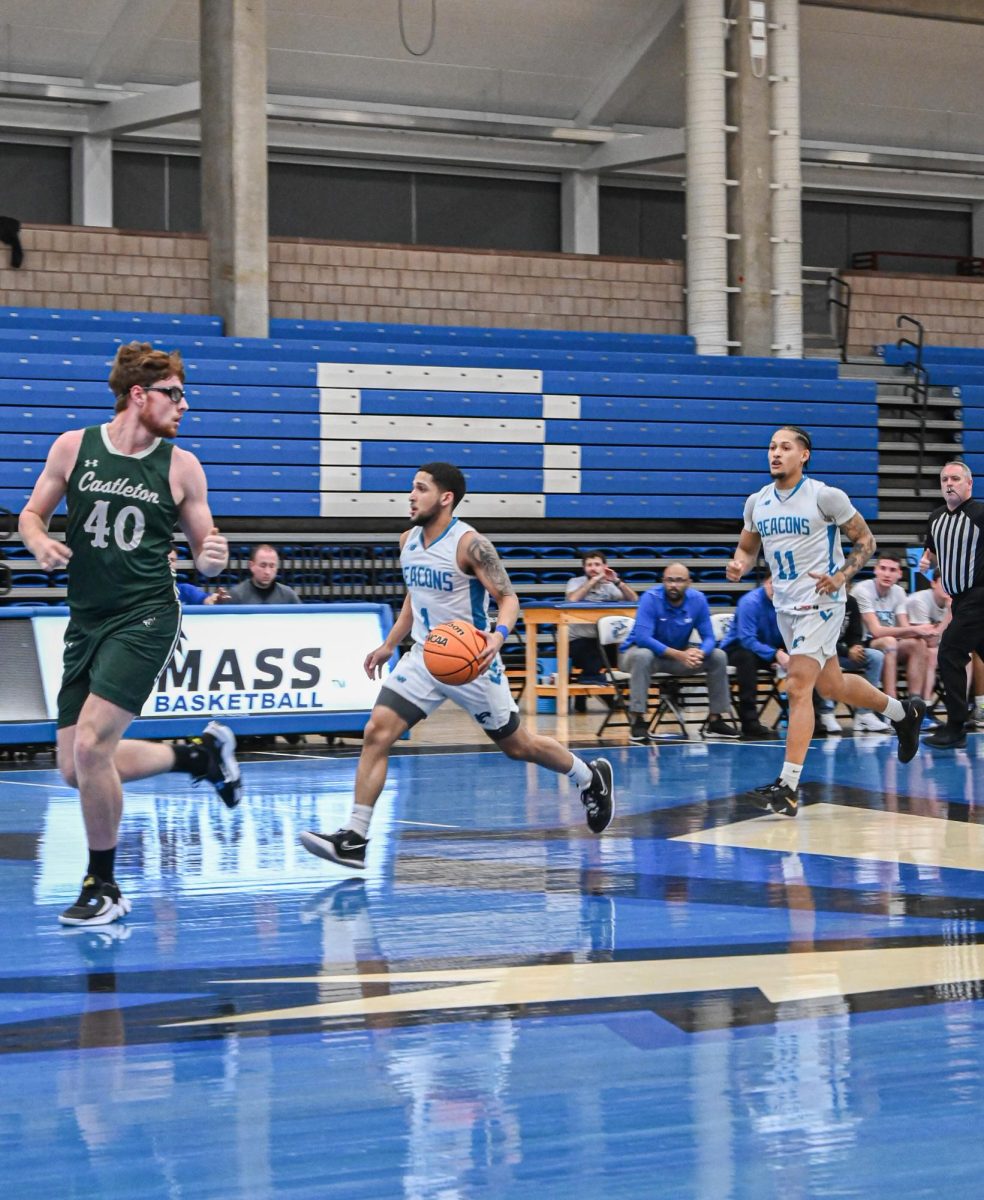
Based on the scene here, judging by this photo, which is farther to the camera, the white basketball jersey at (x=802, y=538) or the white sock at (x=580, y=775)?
the white basketball jersey at (x=802, y=538)

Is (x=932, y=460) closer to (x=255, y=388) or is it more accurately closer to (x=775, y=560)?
(x=255, y=388)

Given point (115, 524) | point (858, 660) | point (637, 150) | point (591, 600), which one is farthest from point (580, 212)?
point (115, 524)

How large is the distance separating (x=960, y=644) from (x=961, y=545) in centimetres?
66

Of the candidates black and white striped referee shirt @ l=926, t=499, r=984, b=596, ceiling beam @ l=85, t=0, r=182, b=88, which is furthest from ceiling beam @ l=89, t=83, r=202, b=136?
black and white striped referee shirt @ l=926, t=499, r=984, b=596

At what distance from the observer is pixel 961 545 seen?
38.1ft

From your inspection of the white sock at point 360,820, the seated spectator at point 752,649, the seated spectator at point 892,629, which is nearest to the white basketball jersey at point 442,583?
the white sock at point 360,820

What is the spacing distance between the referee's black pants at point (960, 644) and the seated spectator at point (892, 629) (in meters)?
2.73

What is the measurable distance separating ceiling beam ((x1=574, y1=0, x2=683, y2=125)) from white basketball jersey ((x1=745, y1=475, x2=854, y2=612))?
49.0 ft

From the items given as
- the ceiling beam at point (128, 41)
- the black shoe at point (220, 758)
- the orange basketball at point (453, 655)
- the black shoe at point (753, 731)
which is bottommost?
the black shoe at point (753, 731)

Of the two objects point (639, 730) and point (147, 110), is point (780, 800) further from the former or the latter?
point (147, 110)

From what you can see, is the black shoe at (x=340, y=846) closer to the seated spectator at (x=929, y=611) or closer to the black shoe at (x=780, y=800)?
the black shoe at (x=780, y=800)

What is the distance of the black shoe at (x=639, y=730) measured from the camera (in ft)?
42.6

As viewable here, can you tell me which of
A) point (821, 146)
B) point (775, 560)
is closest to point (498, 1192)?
point (775, 560)

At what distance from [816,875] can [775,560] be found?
2.38m
